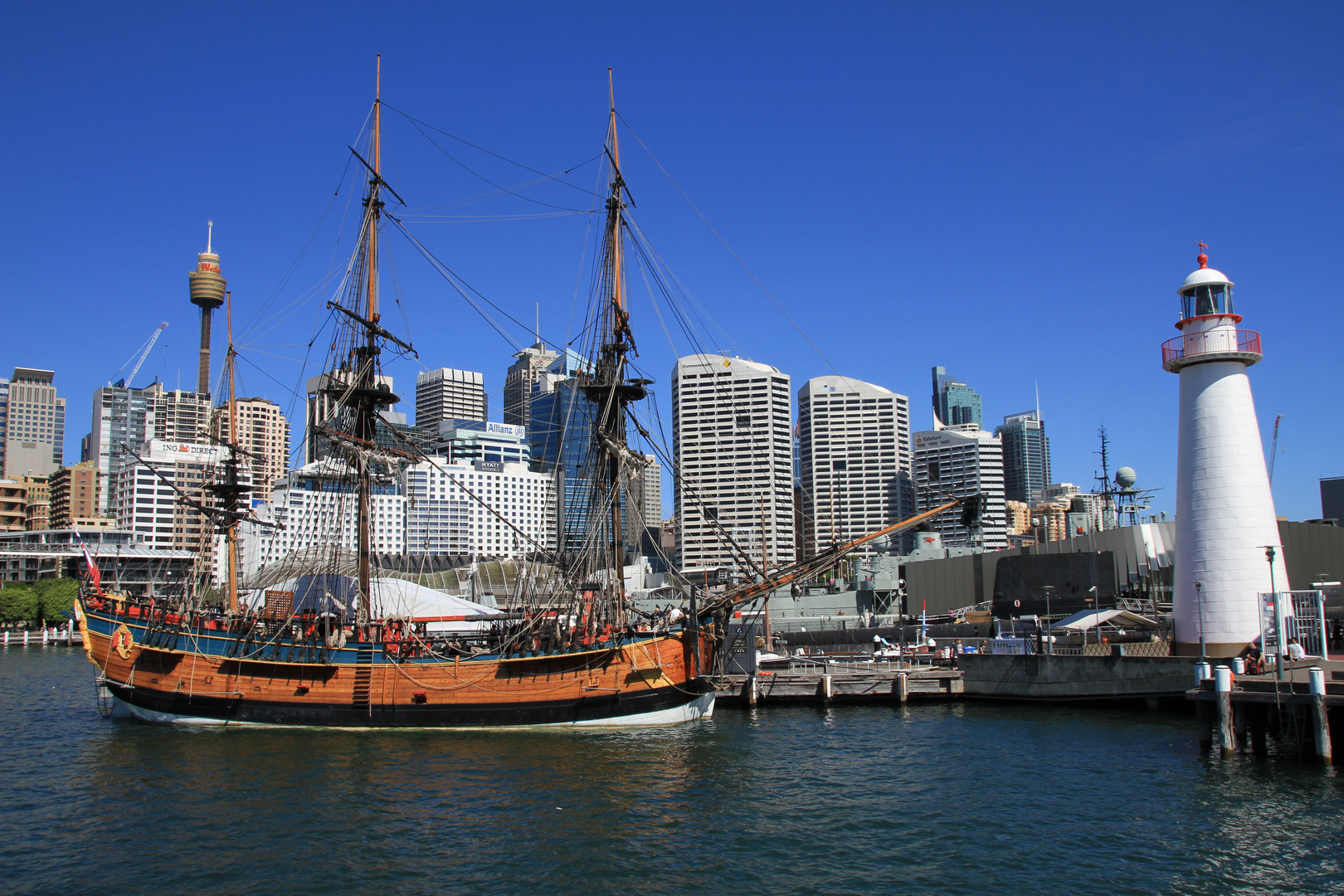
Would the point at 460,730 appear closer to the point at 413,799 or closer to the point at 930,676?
the point at 413,799

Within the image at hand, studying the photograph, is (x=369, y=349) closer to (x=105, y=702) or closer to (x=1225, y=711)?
(x=105, y=702)

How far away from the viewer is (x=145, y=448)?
7215 inches

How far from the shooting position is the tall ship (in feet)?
119

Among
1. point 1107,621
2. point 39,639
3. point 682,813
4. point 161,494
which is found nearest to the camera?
point 682,813

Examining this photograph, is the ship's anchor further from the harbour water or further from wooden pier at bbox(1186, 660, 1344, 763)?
wooden pier at bbox(1186, 660, 1344, 763)

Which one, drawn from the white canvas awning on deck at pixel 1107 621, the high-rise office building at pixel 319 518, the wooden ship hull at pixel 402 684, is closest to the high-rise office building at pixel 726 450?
the high-rise office building at pixel 319 518

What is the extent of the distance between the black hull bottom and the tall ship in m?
0.06

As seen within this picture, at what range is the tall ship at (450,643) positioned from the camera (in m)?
36.3

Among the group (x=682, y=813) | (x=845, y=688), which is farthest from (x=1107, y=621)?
(x=682, y=813)

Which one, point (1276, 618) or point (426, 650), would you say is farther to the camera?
point (426, 650)

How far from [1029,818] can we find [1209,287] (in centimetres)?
2156

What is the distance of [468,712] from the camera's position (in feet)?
120

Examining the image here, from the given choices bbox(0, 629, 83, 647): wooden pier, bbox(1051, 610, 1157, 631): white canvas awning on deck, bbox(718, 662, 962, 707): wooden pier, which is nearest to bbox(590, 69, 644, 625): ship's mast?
bbox(718, 662, 962, 707): wooden pier

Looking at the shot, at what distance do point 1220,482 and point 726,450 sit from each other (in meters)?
157
